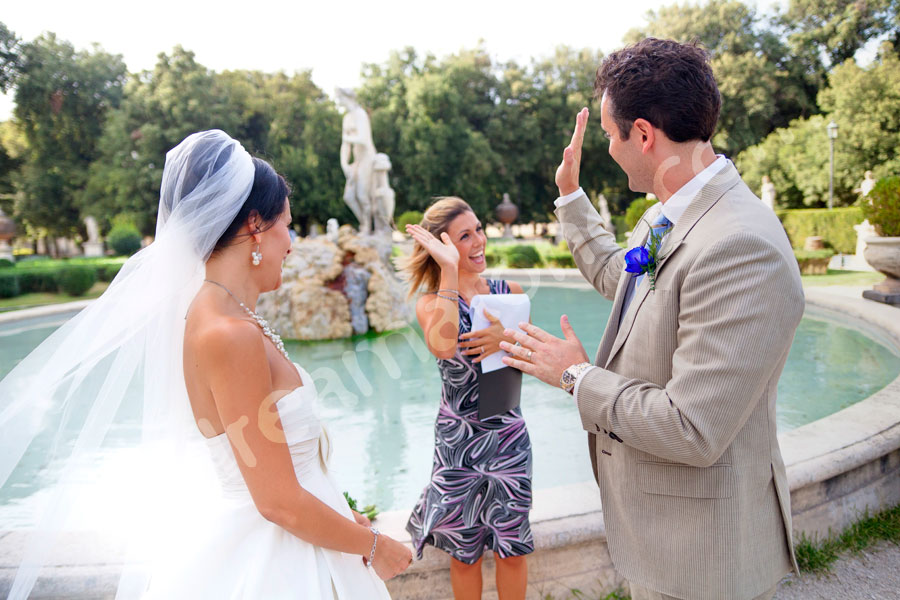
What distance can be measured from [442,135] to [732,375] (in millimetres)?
Answer: 27726

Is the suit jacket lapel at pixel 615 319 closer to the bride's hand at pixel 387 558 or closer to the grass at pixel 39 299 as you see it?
the bride's hand at pixel 387 558

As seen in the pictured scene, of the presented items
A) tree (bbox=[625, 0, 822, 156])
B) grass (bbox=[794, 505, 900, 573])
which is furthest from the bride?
tree (bbox=[625, 0, 822, 156])

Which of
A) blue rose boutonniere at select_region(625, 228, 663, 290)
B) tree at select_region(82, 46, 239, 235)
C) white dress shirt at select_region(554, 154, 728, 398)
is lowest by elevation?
blue rose boutonniere at select_region(625, 228, 663, 290)

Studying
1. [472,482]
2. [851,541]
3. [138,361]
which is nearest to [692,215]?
[472,482]

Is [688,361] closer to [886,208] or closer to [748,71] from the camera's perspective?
[886,208]

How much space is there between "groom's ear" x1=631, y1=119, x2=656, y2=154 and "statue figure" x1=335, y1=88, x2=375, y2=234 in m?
11.6

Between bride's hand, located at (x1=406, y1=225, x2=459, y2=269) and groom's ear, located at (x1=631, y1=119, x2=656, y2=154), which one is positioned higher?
groom's ear, located at (x1=631, y1=119, x2=656, y2=154)

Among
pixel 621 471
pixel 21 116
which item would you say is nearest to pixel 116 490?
pixel 621 471

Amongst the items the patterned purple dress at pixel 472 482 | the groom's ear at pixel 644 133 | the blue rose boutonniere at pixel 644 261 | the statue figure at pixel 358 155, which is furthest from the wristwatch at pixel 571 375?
the statue figure at pixel 358 155

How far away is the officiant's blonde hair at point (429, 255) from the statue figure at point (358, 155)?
10279 millimetres

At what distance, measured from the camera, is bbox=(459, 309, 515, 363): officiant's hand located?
2391 mm

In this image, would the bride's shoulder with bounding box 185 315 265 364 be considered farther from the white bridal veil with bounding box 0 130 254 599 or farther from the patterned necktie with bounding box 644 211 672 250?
the patterned necktie with bounding box 644 211 672 250

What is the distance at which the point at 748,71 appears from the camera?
27344 millimetres

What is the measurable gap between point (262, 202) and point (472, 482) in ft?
4.54
